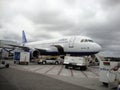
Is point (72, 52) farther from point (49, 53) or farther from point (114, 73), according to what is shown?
point (114, 73)

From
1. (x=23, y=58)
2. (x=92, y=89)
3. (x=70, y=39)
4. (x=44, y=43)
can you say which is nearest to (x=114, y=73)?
(x=92, y=89)

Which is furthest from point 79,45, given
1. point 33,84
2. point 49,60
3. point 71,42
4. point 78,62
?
point 33,84

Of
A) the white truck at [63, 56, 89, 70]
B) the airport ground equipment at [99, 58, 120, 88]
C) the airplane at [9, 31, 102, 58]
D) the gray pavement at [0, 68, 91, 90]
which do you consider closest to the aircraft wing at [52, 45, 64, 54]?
the airplane at [9, 31, 102, 58]

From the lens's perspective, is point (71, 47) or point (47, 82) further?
point (71, 47)

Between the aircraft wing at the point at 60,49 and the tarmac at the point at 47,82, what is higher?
the aircraft wing at the point at 60,49

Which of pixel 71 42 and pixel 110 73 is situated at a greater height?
pixel 71 42

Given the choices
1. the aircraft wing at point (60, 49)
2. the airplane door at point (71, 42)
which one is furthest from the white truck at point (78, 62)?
the aircraft wing at point (60, 49)

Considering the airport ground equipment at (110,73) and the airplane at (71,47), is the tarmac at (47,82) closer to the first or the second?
the airport ground equipment at (110,73)

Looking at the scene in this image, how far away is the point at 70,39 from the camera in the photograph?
3022 centimetres

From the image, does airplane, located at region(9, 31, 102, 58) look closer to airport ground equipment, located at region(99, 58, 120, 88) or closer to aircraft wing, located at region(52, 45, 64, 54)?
A: aircraft wing, located at region(52, 45, 64, 54)

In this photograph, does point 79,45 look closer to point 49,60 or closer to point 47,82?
point 49,60

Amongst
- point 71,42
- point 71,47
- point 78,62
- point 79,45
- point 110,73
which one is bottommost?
point 110,73

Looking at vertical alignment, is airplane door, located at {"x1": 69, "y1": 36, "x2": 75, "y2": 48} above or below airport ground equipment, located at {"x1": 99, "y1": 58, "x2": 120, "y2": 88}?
above

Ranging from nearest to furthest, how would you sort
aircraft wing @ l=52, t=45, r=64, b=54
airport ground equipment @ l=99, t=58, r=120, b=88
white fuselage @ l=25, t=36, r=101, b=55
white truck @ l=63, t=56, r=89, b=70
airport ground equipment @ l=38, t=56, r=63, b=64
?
airport ground equipment @ l=99, t=58, r=120, b=88, white truck @ l=63, t=56, r=89, b=70, white fuselage @ l=25, t=36, r=101, b=55, aircraft wing @ l=52, t=45, r=64, b=54, airport ground equipment @ l=38, t=56, r=63, b=64
